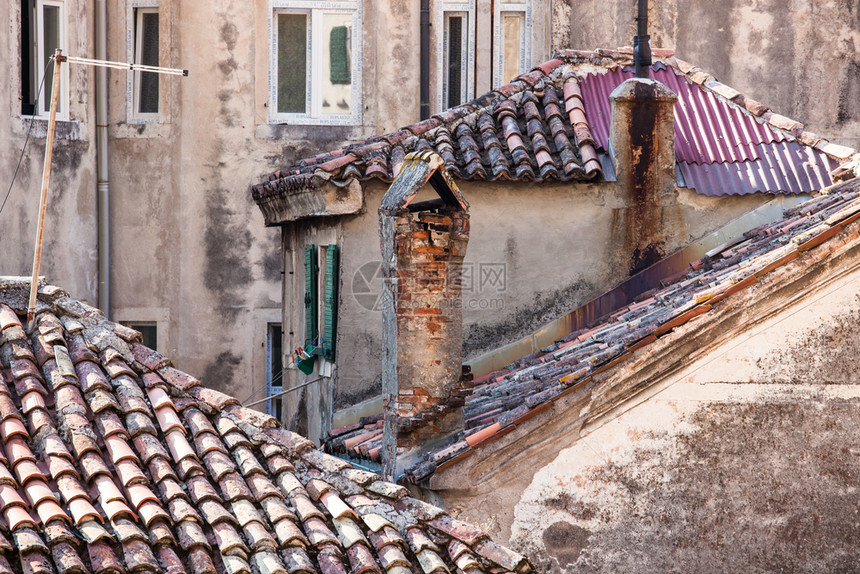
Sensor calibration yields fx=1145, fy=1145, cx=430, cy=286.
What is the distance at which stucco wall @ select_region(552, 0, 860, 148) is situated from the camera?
17422mm

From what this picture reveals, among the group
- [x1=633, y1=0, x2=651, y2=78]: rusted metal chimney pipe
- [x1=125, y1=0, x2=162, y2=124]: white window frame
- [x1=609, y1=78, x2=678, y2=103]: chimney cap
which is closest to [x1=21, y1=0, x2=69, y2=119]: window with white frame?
[x1=125, y1=0, x2=162, y2=124]: white window frame

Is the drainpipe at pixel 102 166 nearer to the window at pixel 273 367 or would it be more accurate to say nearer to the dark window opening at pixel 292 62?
the window at pixel 273 367

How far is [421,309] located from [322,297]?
3140mm

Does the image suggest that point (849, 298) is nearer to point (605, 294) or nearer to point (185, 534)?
point (605, 294)

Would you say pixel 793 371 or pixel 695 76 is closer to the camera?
pixel 793 371

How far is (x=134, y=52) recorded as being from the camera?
17656 millimetres

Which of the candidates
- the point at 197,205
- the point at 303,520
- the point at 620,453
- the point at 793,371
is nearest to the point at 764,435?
the point at 793,371

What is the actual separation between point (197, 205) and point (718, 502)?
36.4ft

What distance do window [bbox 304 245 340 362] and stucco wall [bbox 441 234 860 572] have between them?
3.99 m

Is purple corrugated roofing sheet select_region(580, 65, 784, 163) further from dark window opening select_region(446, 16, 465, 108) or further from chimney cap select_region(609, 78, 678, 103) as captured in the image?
dark window opening select_region(446, 16, 465, 108)

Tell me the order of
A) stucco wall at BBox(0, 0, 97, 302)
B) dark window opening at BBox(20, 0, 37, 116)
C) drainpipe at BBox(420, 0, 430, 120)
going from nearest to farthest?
stucco wall at BBox(0, 0, 97, 302)
dark window opening at BBox(20, 0, 37, 116)
drainpipe at BBox(420, 0, 430, 120)

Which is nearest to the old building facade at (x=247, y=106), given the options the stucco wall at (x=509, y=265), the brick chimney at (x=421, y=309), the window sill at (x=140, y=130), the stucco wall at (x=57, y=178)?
the window sill at (x=140, y=130)

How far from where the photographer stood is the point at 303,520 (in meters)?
6.74

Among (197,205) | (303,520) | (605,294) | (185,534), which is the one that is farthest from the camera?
(197,205)
